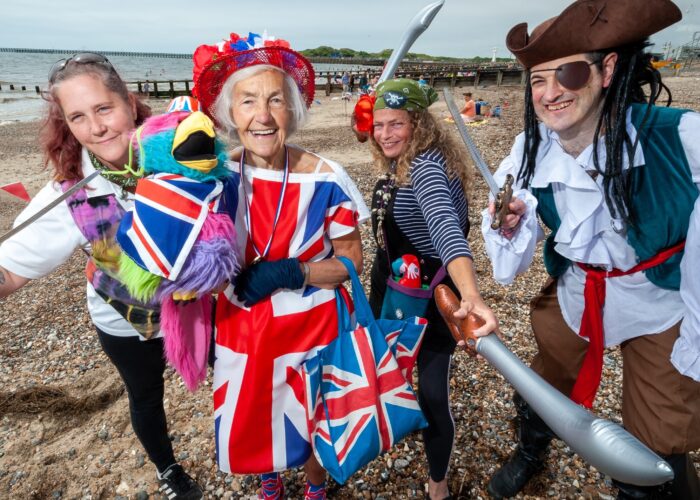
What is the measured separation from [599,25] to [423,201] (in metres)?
0.94

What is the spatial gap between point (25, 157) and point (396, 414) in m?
17.3

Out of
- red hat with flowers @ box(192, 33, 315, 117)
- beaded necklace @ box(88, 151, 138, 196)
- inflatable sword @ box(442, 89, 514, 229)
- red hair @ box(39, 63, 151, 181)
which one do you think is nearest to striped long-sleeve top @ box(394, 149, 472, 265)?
inflatable sword @ box(442, 89, 514, 229)

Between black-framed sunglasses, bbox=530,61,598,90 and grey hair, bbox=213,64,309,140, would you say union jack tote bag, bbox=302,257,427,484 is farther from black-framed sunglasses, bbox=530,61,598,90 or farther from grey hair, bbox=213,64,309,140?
black-framed sunglasses, bbox=530,61,598,90

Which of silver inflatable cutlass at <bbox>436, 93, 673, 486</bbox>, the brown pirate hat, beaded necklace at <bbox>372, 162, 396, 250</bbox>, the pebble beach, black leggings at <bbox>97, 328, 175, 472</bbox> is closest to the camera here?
silver inflatable cutlass at <bbox>436, 93, 673, 486</bbox>

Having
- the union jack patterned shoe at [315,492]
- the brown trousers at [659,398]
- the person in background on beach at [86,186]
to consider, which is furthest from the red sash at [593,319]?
the person in background on beach at [86,186]

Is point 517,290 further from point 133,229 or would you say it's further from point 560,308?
point 133,229

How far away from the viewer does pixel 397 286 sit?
2.21 m

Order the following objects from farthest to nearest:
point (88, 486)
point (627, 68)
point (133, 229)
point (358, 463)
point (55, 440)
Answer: point (55, 440), point (88, 486), point (358, 463), point (627, 68), point (133, 229)

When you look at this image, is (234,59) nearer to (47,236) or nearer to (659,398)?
(47,236)

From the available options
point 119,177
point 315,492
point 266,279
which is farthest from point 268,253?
point 315,492

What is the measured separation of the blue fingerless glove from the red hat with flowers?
795mm

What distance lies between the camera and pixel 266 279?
5.54 ft

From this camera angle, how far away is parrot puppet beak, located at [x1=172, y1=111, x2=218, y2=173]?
1.36 metres

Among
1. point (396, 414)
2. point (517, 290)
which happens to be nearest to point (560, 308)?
point (396, 414)
